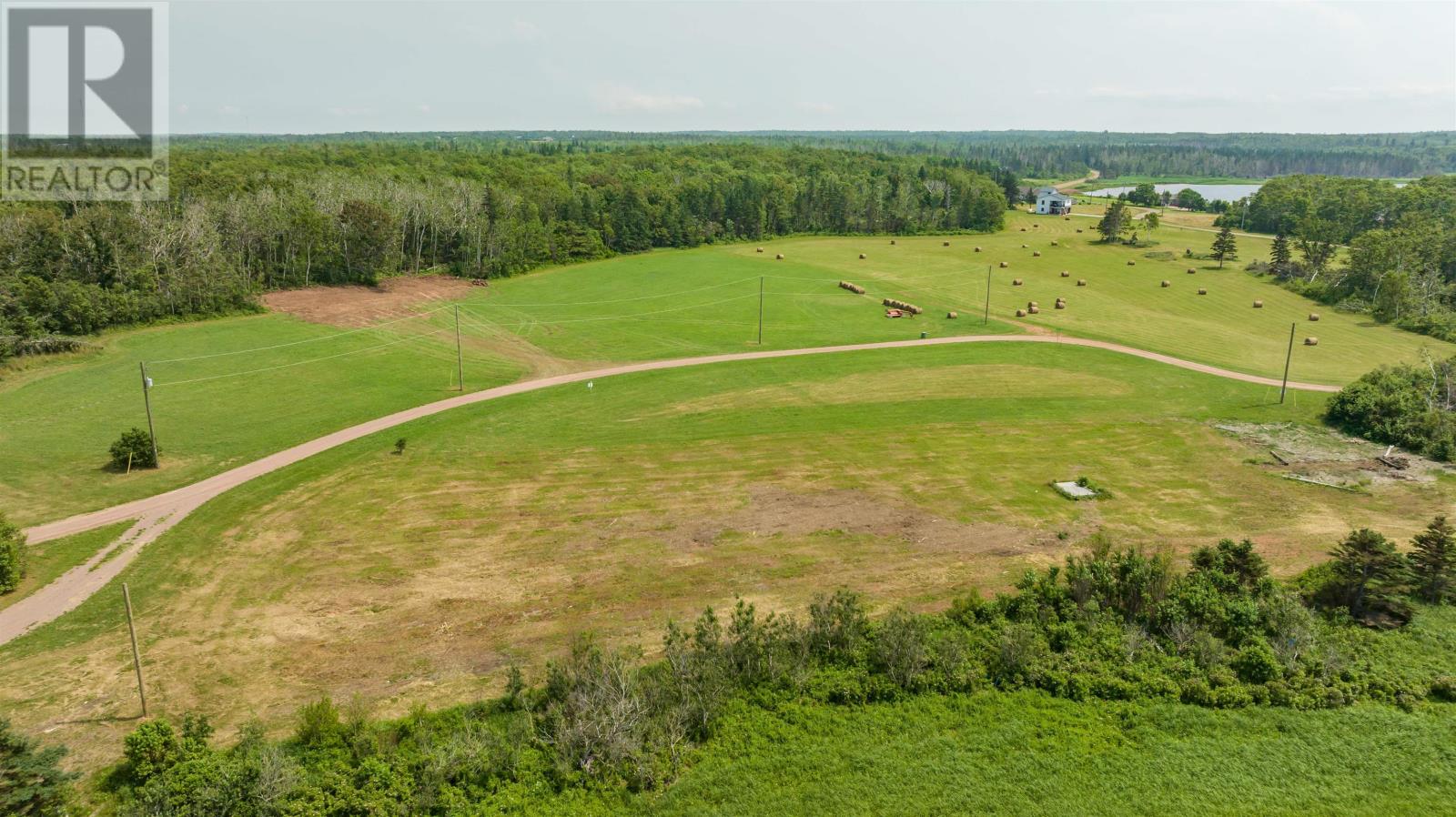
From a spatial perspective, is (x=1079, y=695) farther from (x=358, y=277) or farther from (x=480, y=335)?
(x=358, y=277)

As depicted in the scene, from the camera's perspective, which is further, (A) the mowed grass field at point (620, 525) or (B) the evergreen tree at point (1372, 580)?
(B) the evergreen tree at point (1372, 580)

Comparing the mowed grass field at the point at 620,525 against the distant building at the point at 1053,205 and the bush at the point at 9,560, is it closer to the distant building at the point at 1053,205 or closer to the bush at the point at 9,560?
the bush at the point at 9,560

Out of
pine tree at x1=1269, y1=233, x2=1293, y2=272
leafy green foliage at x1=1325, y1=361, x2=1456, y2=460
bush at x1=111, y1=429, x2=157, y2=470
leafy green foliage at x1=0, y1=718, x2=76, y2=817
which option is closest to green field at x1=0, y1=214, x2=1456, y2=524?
bush at x1=111, y1=429, x2=157, y2=470

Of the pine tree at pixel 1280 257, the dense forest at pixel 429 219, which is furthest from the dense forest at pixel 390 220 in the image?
the pine tree at pixel 1280 257

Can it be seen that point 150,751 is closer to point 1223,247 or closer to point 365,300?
point 365,300

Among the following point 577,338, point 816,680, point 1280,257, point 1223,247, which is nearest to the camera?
point 816,680

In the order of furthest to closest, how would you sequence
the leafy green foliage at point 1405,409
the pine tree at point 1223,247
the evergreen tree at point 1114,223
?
the evergreen tree at point 1114,223, the pine tree at point 1223,247, the leafy green foliage at point 1405,409

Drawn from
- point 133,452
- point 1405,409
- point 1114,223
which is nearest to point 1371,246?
point 1114,223
